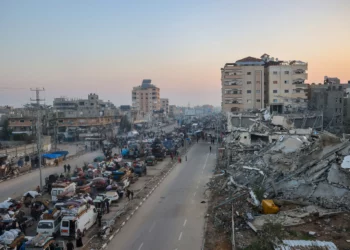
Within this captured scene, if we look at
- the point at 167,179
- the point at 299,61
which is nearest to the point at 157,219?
the point at 167,179

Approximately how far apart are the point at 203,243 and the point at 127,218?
16.4 ft

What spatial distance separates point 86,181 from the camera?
79.8 feet

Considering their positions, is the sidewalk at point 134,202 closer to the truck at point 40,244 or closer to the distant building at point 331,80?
the truck at point 40,244

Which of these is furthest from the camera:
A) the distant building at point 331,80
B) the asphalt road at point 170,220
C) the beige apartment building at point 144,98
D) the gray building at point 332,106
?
the beige apartment building at point 144,98

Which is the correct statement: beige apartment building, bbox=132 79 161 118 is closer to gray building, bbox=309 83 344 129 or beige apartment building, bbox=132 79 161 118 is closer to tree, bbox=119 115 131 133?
tree, bbox=119 115 131 133

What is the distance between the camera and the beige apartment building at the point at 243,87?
2275 inches

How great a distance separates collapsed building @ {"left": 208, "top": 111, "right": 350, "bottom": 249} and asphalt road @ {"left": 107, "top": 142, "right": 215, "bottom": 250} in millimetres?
1115

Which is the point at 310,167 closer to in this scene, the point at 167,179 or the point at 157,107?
the point at 167,179

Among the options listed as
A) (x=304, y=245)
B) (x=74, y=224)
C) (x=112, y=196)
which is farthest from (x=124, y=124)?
(x=304, y=245)

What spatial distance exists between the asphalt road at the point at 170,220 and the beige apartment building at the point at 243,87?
107ft

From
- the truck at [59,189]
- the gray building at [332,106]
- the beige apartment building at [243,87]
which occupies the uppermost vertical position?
the beige apartment building at [243,87]

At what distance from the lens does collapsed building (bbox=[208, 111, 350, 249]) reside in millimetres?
13461

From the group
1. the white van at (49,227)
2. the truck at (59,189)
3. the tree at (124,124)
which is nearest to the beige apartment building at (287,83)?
the tree at (124,124)

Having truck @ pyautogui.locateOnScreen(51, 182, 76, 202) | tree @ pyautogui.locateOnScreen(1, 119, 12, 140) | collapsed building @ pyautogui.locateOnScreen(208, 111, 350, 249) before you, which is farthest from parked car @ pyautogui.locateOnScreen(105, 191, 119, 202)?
tree @ pyautogui.locateOnScreen(1, 119, 12, 140)
